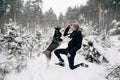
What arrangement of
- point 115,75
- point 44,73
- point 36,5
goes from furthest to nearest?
point 36,5, point 44,73, point 115,75

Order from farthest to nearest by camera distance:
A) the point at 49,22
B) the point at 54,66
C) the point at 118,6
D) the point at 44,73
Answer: the point at 49,22 → the point at 118,6 → the point at 54,66 → the point at 44,73

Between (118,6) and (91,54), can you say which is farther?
(118,6)

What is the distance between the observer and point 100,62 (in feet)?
38.4

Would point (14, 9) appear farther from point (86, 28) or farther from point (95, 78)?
point (95, 78)

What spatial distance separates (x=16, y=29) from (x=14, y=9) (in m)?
38.7

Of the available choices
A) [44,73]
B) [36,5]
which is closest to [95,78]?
[44,73]

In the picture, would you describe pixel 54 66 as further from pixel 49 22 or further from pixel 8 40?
pixel 49 22

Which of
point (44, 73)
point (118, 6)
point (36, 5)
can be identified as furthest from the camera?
point (36, 5)

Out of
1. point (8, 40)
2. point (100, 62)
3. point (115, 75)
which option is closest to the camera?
point (115, 75)

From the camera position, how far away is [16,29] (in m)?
14.0

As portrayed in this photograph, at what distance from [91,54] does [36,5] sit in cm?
4984

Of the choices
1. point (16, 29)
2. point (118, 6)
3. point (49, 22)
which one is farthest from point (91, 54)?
point (49, 22)

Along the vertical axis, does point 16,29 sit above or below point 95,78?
above

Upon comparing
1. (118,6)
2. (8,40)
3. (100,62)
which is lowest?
(100,62)
